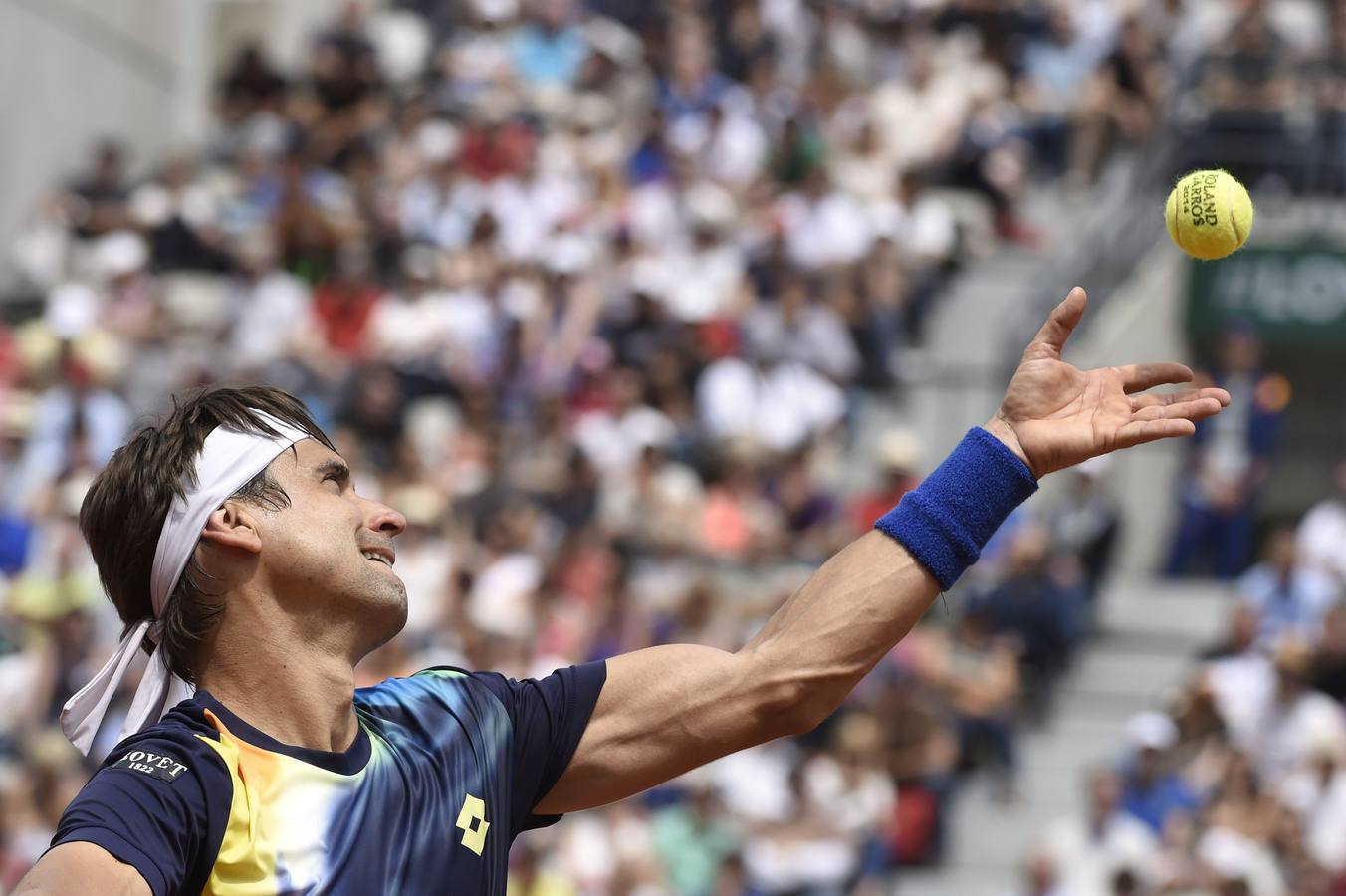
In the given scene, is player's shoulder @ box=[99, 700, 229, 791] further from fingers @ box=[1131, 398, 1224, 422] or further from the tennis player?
fingers @ box=[1131, 398, 1224, 422]

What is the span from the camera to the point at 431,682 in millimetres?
3801

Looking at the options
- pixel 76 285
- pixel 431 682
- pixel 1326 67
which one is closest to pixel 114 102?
pixel 76 285

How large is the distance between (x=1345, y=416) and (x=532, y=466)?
251 inches

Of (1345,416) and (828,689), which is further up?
(1345,416)

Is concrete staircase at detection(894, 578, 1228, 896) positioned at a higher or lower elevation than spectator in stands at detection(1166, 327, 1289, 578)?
lower

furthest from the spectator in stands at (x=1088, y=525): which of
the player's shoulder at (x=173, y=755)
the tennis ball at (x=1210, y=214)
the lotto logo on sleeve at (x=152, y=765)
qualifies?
the lotto logo on sleeve at (x=152, y=765)

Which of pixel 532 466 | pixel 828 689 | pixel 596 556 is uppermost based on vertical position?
pixel 532 466

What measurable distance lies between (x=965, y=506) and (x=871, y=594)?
0.75 ft

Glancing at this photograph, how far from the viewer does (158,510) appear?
137 inches

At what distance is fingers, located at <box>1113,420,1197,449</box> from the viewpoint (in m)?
3.54

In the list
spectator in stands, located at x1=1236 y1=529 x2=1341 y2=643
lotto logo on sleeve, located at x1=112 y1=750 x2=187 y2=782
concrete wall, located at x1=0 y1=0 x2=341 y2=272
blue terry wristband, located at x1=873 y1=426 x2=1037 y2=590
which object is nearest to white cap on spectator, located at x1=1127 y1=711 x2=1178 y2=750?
spectator in stands, located at x1=1236 y1=529 x2=1341 y2=643

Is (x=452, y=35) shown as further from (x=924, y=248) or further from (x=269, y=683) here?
(x=269, y=683)

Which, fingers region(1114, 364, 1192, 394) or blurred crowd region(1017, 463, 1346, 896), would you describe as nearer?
fingers region(1114, 364, 1192, 394)

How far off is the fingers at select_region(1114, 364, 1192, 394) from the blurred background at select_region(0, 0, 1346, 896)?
7008 mm
